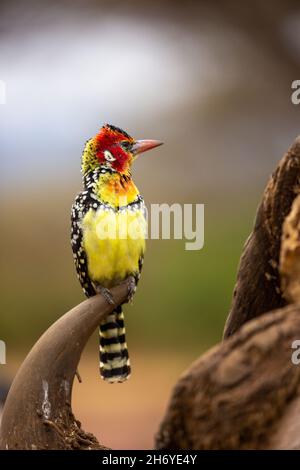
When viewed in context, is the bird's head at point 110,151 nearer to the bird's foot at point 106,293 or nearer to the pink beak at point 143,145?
the pink beak at point 143,145

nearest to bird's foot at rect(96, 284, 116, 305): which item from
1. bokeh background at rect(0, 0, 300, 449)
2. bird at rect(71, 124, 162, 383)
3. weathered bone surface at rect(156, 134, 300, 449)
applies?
bird at rect(71, 124, 162, 383)

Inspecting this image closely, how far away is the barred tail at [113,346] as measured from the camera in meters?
1.92

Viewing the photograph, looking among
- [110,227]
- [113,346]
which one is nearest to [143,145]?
[110,227]

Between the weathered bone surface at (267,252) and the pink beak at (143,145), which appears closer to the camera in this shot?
the weathered bone surface at (267,252)

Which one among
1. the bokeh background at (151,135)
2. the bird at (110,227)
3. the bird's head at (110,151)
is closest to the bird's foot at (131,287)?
the bird at (110,227)

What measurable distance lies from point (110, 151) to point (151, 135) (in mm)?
210

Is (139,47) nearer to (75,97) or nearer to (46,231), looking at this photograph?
(75,97)

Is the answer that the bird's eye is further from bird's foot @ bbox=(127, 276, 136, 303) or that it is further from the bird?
bird's foot @ bbox=(127, 276, 136, 303)

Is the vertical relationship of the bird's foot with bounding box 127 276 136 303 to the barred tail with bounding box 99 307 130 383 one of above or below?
above

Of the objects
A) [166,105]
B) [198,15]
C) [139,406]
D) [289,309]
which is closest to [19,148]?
[166,105]

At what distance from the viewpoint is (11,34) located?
6.86 feet

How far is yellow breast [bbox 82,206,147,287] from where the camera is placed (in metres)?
1.85

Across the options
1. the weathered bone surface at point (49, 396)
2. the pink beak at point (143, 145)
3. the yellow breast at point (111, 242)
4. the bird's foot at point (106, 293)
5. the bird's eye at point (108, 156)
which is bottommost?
the weathered bone surface at point (49, 396)

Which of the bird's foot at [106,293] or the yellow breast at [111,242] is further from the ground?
the yellow breast at [111,242]
